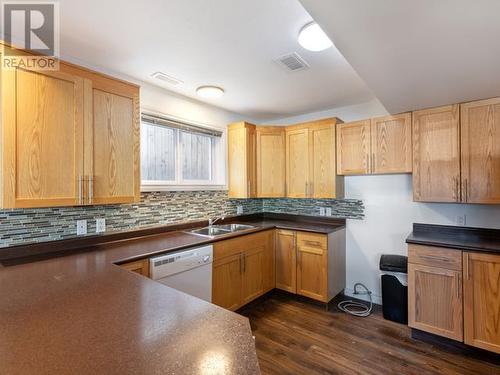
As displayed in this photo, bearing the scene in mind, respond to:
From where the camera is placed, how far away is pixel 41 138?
5.33ft

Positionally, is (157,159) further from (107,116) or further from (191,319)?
(191,319)

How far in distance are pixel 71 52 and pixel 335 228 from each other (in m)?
3.04

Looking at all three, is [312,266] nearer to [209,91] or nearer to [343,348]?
[343,348]

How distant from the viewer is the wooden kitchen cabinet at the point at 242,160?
10.9ft

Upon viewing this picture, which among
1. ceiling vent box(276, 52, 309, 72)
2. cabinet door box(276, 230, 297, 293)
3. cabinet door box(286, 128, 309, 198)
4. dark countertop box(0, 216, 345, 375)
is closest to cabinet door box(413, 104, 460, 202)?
cabinet door box(286, 128, 309, 198)

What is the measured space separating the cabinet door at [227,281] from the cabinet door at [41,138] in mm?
1331

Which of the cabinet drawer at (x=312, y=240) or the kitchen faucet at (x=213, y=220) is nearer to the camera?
the cabinet drawer at (x=312, y=240)

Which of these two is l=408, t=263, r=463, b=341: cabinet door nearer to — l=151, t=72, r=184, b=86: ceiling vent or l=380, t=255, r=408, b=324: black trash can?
l=380, t=255, r=408, b=324: black trash can

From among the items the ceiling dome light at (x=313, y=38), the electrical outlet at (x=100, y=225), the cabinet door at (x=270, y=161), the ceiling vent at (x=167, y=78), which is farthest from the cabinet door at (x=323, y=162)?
the electrical outlet at (x=100, y=225)

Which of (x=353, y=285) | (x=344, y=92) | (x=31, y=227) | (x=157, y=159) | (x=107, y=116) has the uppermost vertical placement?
(x=344, y=92)

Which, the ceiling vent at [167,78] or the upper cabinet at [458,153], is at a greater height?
the ceiling vent at [167,78]

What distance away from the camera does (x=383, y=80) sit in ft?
6.02

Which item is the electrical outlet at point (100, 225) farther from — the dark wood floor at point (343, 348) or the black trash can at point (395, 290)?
the black trash can at point (395, 290)

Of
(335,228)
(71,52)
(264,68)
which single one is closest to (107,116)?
(71,52)
